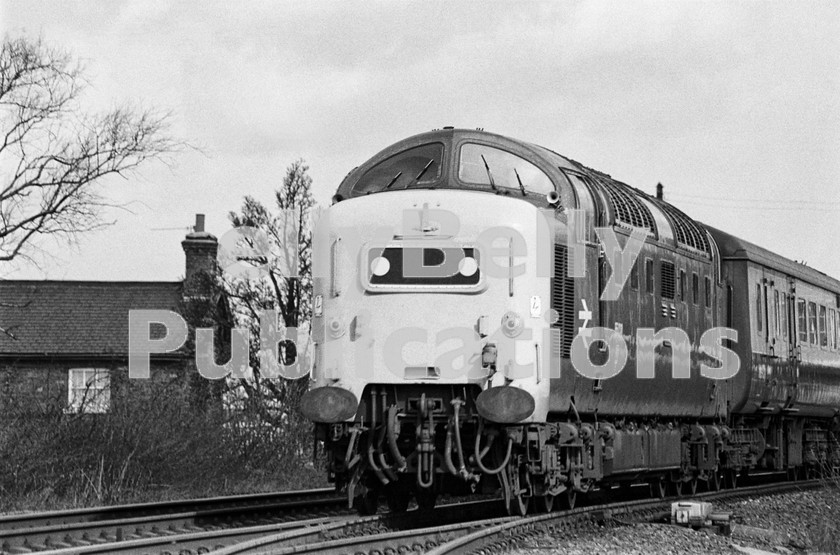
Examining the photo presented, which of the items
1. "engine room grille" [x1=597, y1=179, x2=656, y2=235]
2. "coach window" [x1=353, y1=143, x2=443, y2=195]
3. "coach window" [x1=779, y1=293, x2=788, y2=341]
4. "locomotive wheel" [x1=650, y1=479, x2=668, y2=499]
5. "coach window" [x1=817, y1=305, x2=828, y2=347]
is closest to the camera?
"coach window" [x1=353, y1=143, x2=443, y2=195]

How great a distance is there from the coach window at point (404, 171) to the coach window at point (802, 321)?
10514 millimetres

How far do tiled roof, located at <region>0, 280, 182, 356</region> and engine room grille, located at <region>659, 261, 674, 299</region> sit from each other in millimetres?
17952

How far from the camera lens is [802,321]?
2062 centimetres

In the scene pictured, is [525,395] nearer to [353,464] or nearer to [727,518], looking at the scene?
[353,464]

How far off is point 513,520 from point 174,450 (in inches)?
309

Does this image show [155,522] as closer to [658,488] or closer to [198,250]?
[658,488]

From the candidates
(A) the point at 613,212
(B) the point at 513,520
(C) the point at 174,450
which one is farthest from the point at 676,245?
(C) the point at 174,450

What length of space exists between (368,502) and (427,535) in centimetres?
191

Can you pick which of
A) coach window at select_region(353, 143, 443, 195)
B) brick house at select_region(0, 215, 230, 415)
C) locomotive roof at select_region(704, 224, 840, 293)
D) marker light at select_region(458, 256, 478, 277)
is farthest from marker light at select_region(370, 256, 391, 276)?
brick house at select_region(0, 215, 230, 415)

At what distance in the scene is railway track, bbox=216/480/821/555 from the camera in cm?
935

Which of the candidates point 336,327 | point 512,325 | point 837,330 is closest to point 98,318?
point 837,330

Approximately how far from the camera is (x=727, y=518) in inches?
490

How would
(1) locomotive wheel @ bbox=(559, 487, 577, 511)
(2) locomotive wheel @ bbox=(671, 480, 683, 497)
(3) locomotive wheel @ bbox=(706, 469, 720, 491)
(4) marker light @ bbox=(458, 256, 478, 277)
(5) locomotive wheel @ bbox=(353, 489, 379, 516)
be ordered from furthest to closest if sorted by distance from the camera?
(3) locomotive wheel @ bbox=(706, 469, 720, 491), (2) locomotive wheel @ bbox=(671, 480, 683, 497), (1) locomotive wheel @ bbox=(559, 487, 577, 511), (5) locomotive wheel @ bbox=(353, 489, 379, 516), (4) marker light @ bbox=(458, 256, 478, 277)

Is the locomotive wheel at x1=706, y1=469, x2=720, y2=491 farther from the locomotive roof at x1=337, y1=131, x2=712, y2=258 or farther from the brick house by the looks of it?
the brick house
